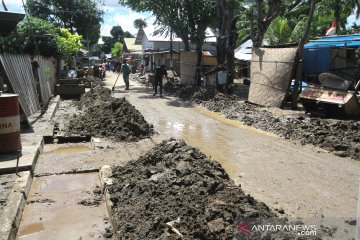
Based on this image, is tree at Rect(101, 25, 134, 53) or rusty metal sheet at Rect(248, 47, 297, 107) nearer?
rusty metal sheet at Rect(248, 47, 297, 107)

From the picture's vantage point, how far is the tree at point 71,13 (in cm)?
4288

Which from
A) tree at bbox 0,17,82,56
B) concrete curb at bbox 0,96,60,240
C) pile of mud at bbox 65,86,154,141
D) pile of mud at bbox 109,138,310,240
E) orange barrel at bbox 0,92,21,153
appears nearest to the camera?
pile of mud at bbox 109,138,310,240

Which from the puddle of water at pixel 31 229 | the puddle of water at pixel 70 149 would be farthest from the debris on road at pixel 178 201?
the puddle of water at pixel 70 149

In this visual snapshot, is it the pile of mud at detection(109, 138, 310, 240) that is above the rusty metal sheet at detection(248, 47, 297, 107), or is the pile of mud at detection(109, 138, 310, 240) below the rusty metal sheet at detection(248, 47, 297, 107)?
below

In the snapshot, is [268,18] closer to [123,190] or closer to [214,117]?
[214,117]

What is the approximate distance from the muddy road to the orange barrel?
13.4 ft

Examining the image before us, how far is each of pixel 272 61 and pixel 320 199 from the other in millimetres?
9891

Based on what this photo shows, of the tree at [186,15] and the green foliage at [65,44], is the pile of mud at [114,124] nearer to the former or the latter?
the green foliage at [65,44]

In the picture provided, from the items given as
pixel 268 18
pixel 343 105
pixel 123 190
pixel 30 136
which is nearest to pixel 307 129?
pixel 343 105

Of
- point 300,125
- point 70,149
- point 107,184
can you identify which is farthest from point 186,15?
point 107,184

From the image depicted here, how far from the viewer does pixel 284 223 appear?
4.29 meters

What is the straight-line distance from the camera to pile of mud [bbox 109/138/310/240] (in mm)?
4188

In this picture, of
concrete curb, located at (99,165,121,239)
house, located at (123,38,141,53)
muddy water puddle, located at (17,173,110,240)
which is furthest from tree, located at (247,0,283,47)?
house, located at (123,38,141,53)

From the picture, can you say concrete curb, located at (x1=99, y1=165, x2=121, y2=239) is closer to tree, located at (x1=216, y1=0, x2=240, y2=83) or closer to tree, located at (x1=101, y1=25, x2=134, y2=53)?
tree, located at (x1=216, y1=0, x2=240, y2=83)
